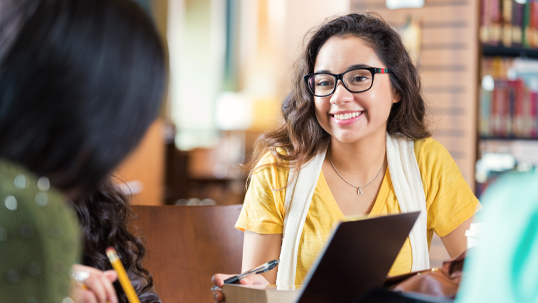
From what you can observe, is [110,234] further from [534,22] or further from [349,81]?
[534,22]

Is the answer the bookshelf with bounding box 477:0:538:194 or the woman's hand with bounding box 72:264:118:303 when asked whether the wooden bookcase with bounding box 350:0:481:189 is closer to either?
the bookshelf with bounding box 477:0:538:194

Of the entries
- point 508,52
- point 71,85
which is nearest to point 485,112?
point 508,52

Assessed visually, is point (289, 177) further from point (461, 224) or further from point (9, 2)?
point (9, 2)

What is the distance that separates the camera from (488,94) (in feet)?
11.5

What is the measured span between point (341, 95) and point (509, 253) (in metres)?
1.06

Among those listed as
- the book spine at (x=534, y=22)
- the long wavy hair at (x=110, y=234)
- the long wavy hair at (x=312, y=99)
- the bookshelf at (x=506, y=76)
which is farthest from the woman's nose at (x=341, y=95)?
the book spine at (x=534, y=22)

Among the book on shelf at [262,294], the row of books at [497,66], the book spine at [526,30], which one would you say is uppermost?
the book spine at [526,30]

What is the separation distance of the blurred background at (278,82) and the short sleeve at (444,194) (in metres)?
0.27

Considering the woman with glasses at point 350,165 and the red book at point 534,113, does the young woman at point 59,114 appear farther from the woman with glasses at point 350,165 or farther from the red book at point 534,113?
the red book at point 534,113

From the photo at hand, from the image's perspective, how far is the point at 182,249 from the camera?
1.48 meters

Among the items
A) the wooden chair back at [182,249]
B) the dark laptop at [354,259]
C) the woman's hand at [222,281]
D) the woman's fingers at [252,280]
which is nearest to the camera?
the dark laptop at [354,259]

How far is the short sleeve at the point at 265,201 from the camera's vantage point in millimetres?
1527

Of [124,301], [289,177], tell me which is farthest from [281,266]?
[124,301]

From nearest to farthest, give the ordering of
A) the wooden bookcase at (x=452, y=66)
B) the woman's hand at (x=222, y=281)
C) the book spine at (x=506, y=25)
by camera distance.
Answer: the woman's hand at (x=222, y=281) < the book spine at (x=506, y=25) < the wooden bookcase at (x=452, y=66)
